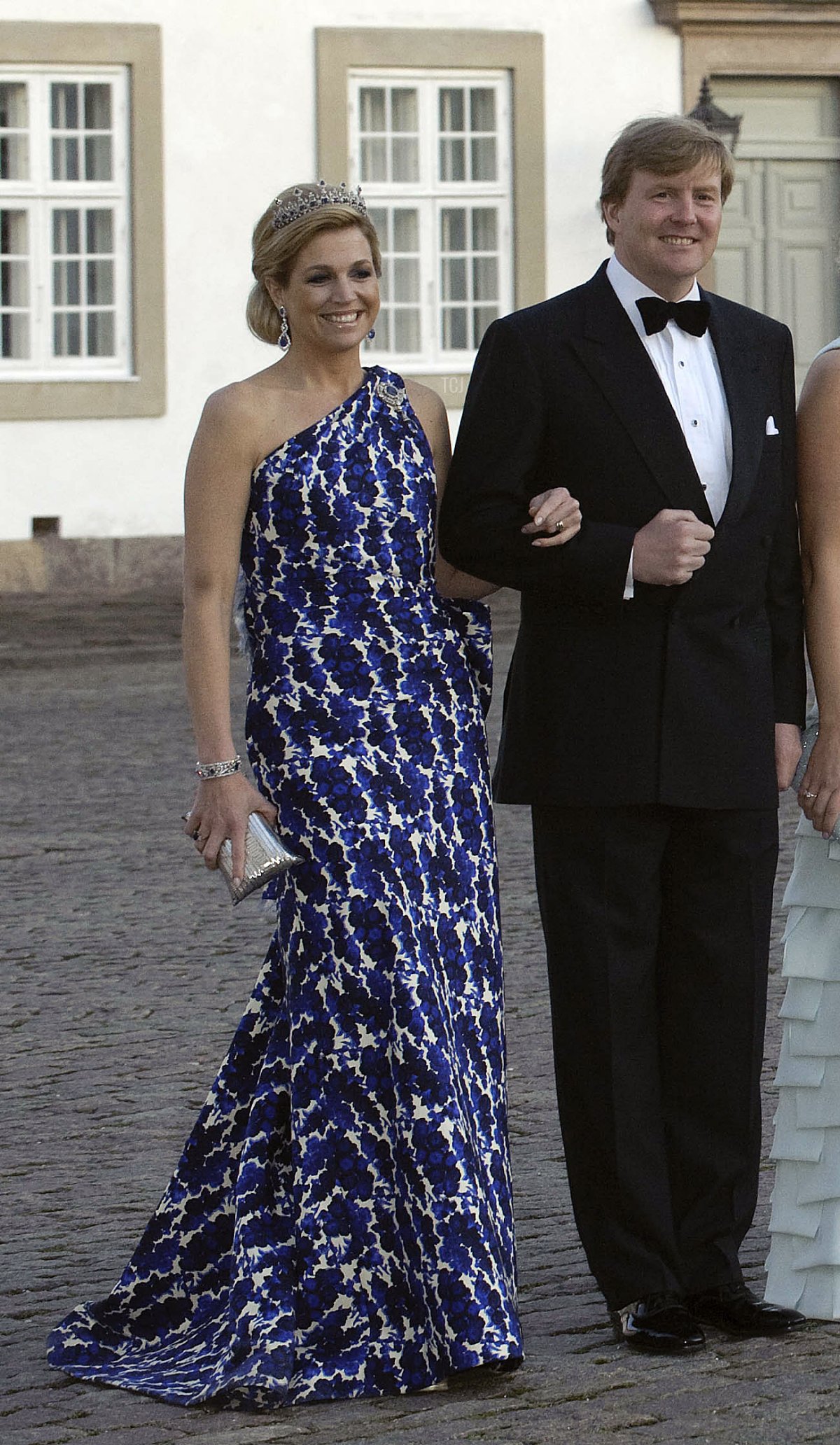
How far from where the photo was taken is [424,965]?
3641 millimetres

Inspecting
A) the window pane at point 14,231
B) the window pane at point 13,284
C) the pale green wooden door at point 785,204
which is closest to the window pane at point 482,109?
the pale green wooden door at point 785,204

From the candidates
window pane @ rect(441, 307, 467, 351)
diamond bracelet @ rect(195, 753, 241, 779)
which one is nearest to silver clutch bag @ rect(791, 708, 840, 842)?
diamond bracelet @ rect(195, 753, 241, 779)

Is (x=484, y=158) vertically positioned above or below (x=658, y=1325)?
above

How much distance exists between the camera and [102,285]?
17.8m

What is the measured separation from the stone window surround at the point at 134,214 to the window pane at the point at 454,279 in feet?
7.47

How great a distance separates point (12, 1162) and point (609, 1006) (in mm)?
1572

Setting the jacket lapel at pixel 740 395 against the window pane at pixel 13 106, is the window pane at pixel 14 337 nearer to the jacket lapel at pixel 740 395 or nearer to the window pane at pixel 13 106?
the window pane at pixel 13 106

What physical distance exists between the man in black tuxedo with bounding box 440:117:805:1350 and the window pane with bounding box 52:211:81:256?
14.6m

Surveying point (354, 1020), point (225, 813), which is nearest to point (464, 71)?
point (225, 813)

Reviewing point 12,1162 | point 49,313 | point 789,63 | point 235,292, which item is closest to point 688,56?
point 789,63

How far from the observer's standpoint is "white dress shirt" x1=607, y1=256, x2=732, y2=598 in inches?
146

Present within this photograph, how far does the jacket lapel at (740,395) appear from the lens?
369 centimetres

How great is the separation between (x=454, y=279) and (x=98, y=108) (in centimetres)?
295

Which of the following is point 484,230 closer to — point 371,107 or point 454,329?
point 454,329
